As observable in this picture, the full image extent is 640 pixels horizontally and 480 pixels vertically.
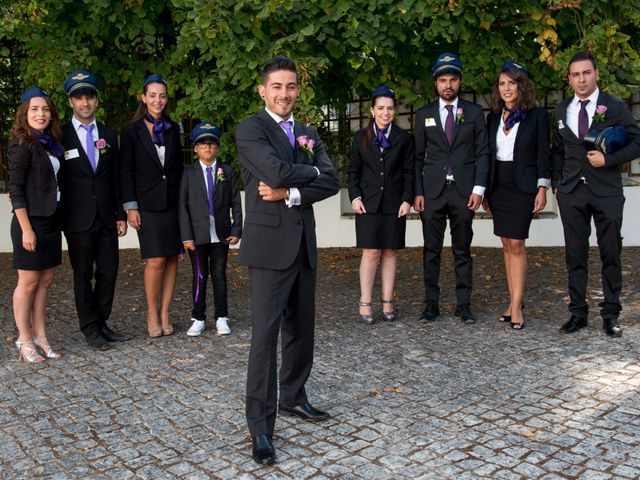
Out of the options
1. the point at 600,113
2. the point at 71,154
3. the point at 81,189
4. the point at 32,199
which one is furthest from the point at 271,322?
the point at 600,113

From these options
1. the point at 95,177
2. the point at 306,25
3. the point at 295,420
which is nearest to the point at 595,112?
the point at 306,25

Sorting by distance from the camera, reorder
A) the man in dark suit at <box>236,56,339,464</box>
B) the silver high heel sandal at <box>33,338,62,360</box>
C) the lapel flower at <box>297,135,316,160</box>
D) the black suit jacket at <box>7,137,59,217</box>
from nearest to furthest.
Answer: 1. the man in dark suit at <box>236,56,339,464</box>
2. the lapel flower at <box>297,135,316,160</box>
3. the black suit jacket at <box>7,137,59,217</box>
4. the silver high heel sandal at <box>33,338,62,360</box>

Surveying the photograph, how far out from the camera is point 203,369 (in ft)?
18.6

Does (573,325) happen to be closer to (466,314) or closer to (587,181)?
(466,314)

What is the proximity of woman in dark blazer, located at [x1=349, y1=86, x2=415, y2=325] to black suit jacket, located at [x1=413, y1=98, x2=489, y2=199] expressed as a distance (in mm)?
194

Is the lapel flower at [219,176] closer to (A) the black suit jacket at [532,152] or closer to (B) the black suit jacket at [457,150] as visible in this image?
(B) the black suit jacket at [457,150]

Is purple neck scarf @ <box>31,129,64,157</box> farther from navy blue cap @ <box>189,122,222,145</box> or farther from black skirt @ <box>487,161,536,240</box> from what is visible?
black skirt @ <box>487,161,536,240</box>

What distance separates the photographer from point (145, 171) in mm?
6613

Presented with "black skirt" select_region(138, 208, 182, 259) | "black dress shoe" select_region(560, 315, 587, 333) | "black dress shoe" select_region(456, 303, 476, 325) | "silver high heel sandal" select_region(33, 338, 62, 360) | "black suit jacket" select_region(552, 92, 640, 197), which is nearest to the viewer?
"silver high heel sandal" select_region(33, 338, 62, 360)

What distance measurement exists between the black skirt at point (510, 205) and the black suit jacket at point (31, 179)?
3.70 m

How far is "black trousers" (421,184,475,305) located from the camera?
22.4ft

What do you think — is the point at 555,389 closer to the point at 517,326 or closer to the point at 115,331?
the point at 517,326

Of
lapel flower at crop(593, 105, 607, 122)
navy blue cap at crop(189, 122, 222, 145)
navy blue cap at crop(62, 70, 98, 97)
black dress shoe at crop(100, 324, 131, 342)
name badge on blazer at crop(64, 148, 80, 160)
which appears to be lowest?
black dress shoe at crop(100, 324, 131, 342)

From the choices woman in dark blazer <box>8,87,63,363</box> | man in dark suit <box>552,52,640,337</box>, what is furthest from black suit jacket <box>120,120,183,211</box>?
man in dark suit <box>552,52,640,337</box>
